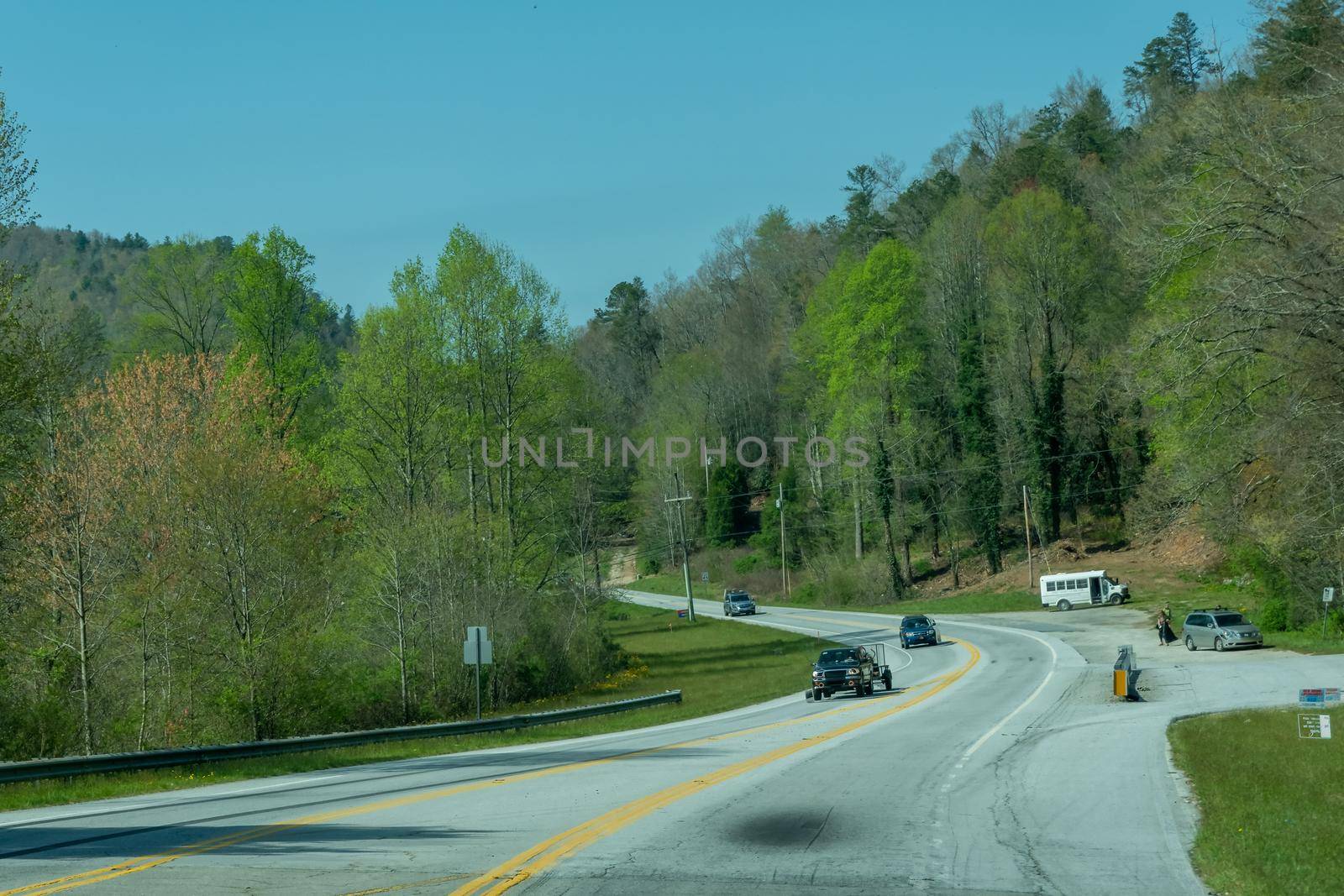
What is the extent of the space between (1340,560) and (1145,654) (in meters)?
8.58

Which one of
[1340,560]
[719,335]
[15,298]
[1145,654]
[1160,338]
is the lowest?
[1145,654]

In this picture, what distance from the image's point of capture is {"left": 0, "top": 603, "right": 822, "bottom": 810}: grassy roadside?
61.7 ft

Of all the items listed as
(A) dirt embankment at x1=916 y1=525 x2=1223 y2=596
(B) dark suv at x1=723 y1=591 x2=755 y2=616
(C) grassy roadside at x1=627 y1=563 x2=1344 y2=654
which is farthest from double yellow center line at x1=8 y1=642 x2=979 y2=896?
(B) dark suv at x1=723 y1=591 x2=755 y2=616

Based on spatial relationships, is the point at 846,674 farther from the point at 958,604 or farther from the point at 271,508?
the point at 958,604

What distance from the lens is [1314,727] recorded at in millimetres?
19375

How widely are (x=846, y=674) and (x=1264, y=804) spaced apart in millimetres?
23159

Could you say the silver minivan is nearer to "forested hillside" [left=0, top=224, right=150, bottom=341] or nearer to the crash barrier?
the crash barrier

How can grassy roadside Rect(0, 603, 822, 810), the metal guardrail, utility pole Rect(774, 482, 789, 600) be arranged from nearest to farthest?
the metal guardrail
grassy roadside Rect(0, 603, 822, 810)
utility pole Rect(774, 482, 789, 600)

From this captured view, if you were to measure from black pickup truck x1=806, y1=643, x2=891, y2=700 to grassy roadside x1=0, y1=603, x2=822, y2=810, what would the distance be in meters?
2.71

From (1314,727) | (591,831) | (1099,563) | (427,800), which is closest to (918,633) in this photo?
(1099,563)

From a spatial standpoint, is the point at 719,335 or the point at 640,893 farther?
the point at 719,335

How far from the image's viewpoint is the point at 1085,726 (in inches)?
969

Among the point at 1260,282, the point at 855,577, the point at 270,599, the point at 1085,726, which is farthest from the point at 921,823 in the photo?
the point at 855,577

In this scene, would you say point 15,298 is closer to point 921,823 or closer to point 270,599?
point 270,599
